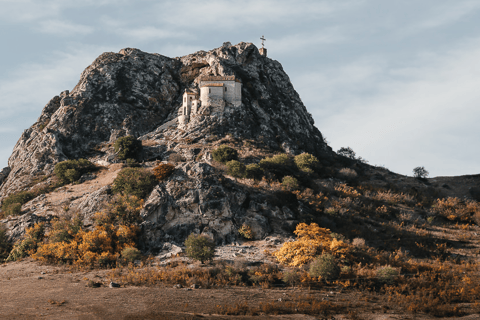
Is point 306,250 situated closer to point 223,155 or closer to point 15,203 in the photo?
point 223,155

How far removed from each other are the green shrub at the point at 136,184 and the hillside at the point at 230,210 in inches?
6.6

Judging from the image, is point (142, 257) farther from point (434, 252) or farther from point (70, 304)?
point (434, 252)

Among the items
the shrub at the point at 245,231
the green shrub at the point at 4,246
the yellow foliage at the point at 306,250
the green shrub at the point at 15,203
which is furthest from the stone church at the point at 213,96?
the yellow foliage at the point at 306,250

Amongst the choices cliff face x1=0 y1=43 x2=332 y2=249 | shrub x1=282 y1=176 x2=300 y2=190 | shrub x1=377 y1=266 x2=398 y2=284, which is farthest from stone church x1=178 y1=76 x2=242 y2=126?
shrub x1=377 y1=266 x2=398 y2=284

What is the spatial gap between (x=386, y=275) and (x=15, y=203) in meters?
45.7

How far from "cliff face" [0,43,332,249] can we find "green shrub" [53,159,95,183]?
4.70 metres

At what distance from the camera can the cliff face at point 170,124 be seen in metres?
39.4

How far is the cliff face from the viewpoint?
39438 mm

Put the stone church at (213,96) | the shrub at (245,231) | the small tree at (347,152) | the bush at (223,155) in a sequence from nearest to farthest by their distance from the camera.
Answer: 1. the shrub at (245,231)
2. the bush at (223,155)
3. the stone church at (213,96)
4. the small tree at (347,152)

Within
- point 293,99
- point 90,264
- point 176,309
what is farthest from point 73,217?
point 293,99

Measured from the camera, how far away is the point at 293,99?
89.4 m

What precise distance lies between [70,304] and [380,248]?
27.6 m

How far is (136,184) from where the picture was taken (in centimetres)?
3975

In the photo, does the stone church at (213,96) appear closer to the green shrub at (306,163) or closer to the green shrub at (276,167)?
the green shrub at (306,163)
